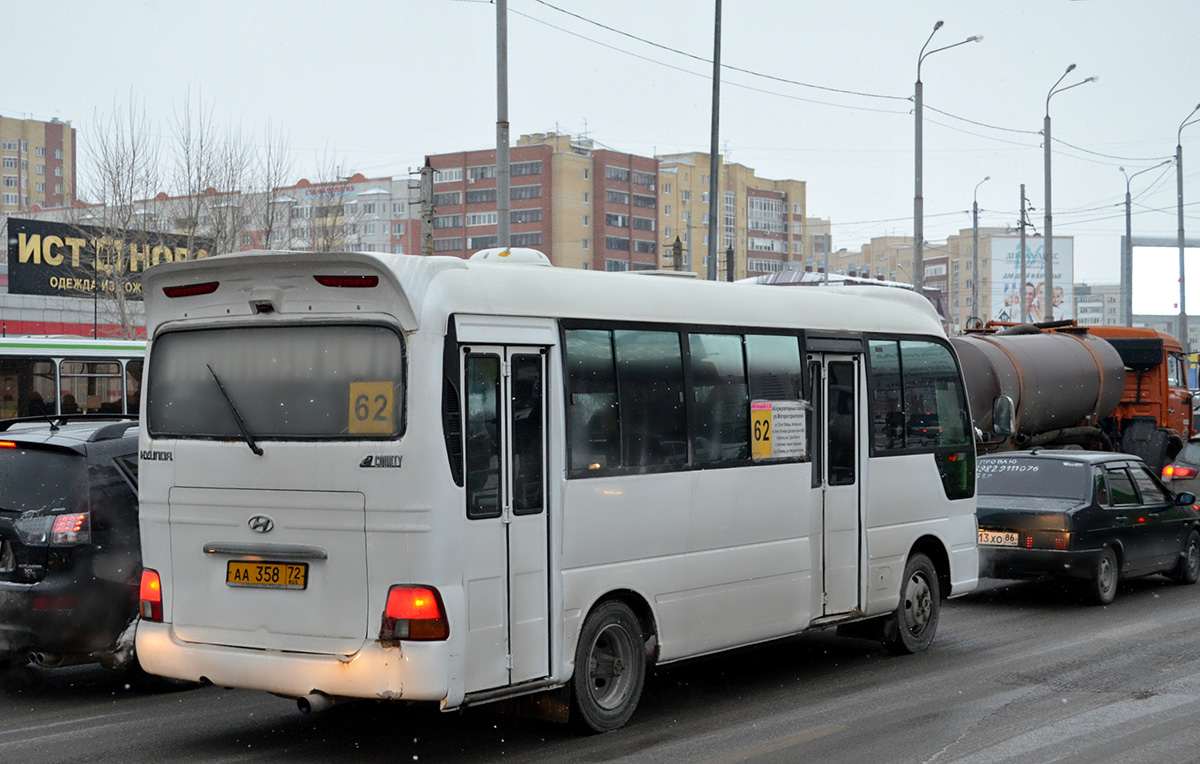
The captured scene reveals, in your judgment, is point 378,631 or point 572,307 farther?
point 572,307

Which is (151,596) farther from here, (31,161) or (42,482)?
(31,161)

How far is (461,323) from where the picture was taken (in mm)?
6898

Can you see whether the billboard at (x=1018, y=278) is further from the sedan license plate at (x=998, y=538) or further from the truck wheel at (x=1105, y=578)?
the sedan license plate at (x=998, y=538)

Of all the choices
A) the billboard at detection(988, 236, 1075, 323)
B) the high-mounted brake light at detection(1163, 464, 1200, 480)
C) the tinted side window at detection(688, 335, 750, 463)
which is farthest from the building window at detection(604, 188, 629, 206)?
the tinted side window at detection(688, 335, 750, 463)

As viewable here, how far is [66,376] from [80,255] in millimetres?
24964

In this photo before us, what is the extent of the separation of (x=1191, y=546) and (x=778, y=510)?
8.02m

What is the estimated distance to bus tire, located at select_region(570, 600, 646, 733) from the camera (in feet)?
24.7

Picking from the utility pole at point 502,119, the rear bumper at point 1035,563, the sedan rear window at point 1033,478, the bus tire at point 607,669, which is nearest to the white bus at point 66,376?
the utility pole at point 502,119

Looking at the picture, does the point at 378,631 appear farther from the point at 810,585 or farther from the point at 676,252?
the point at 676,252

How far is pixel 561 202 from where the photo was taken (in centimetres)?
12319

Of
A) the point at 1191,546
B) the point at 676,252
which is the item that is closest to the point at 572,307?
the point at 1191,546

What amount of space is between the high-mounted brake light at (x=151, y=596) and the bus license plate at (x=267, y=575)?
0.54 m

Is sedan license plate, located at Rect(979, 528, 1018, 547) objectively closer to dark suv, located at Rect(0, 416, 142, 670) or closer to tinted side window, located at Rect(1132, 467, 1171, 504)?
tinted side window, located at Rect(1132, 467, 1171, 504)

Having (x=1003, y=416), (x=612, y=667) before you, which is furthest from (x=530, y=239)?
(x=612, y=667)
